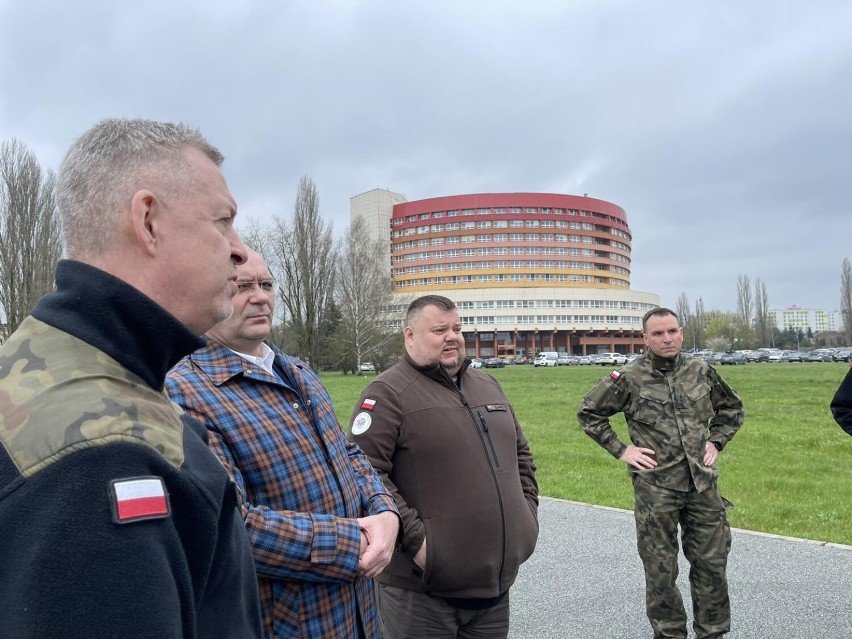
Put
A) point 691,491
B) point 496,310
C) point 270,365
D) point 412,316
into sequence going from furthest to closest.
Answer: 1. point 496,310
2. point 691,491
3. point 412,316
4. point 270,365

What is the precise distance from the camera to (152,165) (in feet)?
4.17

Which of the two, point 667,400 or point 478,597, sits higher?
point 667,400

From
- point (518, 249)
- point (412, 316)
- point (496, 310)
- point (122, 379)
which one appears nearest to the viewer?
point (122, 379)

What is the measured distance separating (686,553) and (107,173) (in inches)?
173

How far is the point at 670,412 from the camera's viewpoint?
448 centimetres

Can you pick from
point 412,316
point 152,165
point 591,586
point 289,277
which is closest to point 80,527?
point 152,165

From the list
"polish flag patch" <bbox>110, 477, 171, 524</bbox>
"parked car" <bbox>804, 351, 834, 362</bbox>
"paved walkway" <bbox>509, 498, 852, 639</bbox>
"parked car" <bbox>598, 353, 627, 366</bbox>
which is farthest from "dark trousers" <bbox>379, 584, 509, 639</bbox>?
"parked car" <bbox>804, 351, 834, 362</bbox>

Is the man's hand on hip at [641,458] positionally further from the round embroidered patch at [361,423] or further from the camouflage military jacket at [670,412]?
the round embroidered patch at [361,423]

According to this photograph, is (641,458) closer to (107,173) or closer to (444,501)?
(444,501)

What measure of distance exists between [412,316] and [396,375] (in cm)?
40

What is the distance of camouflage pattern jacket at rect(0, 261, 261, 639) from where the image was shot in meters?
0.85

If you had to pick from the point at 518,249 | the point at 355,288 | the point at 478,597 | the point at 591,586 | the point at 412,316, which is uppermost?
the point at 518,249

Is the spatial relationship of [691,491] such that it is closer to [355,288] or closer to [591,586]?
[591,586]

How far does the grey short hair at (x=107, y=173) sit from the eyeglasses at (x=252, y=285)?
1.24m
